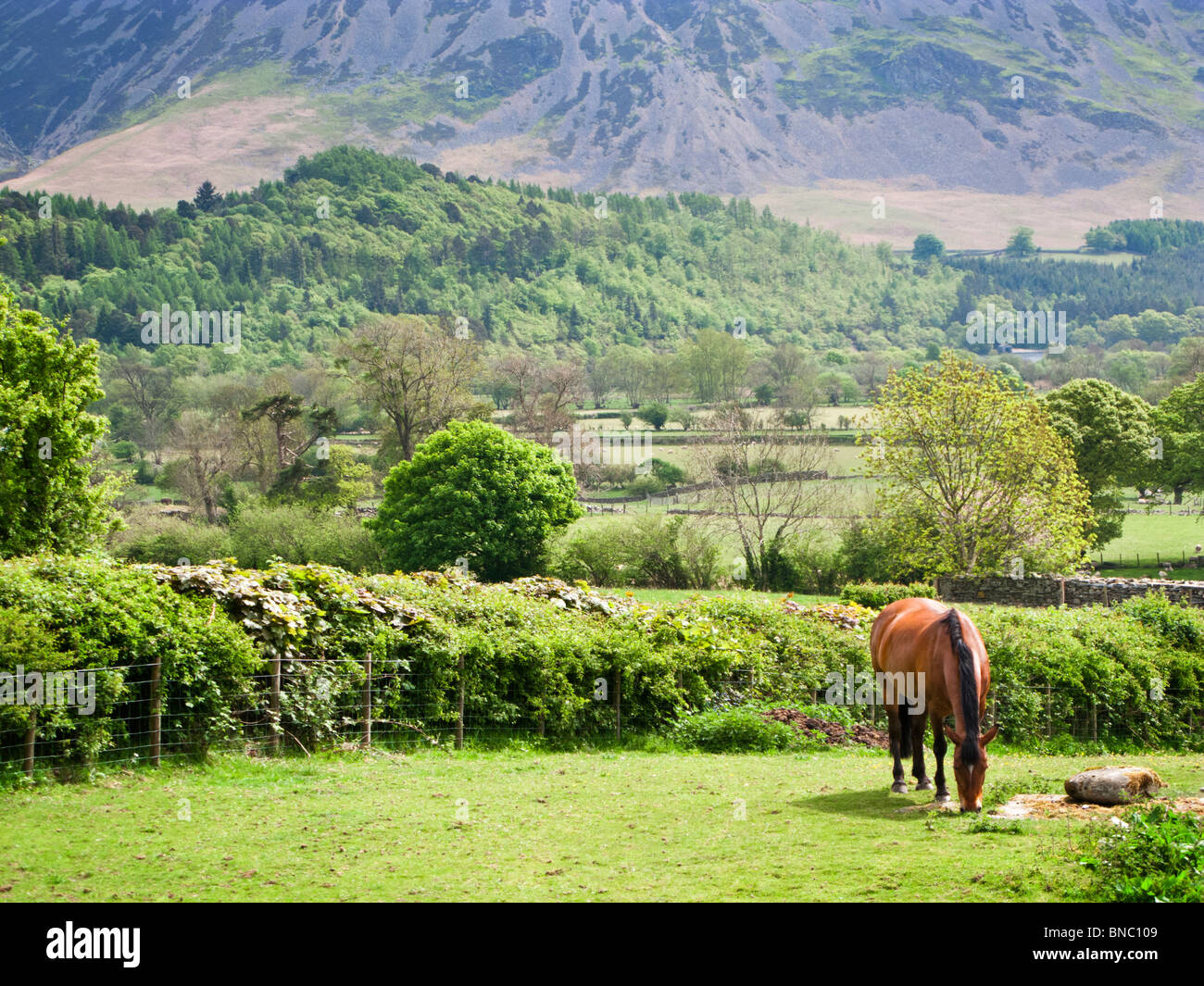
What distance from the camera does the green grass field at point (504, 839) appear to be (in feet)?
28.8

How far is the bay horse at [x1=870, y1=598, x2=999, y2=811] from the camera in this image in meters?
11.2

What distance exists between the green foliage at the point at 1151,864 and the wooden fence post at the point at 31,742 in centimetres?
1013

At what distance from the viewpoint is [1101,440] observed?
207 feet

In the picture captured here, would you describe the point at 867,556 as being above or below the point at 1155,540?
above

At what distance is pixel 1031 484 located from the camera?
145 ft

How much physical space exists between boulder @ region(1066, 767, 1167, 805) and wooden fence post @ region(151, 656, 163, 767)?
10.1 metres

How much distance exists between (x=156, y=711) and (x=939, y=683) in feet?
28.9

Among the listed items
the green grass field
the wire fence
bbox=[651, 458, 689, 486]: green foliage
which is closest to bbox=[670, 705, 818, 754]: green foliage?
the wire fence

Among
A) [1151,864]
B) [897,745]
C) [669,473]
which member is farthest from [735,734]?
[669,473]

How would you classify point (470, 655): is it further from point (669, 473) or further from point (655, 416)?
point (655, 416)

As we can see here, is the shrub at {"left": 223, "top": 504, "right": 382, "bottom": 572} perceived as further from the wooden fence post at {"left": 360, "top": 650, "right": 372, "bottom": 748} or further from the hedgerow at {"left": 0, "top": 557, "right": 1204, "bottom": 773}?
the wooden fence post at {"left": 360, "top": 650, "right": 372, "bottom": 748}

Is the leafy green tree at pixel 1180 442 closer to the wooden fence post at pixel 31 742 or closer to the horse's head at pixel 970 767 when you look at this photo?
the horse's head at pixel 970 767
